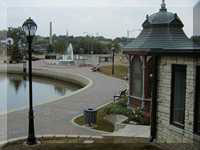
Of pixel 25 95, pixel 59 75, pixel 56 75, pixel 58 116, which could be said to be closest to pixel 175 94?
pixel 58 116

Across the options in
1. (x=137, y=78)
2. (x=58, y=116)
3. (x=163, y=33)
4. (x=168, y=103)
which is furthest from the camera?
(x=137, y=78)

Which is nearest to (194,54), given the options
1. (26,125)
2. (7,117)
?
(26,125)

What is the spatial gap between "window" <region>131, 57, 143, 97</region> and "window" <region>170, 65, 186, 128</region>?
5.59 m

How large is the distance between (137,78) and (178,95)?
5.98 m

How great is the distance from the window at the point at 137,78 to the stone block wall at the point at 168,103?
5.22 metres

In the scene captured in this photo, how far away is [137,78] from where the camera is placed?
12.0m

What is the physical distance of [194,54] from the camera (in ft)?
17.9

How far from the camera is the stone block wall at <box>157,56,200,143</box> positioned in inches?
220

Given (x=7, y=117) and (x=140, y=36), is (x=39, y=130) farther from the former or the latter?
(x=140, y=36)

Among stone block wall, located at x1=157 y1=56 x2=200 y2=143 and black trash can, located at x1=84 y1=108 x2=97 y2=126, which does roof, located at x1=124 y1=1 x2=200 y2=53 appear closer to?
black trash can, located at x1=84 y1=108 x2=97 y2=126

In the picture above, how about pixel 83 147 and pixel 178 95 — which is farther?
pixel 83 147

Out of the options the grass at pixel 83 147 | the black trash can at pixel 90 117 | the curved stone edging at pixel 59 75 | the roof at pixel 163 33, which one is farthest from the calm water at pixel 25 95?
the roof at pixel 163 33

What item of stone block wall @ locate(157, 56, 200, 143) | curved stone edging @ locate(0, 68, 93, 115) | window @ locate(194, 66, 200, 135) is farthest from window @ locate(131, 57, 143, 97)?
curved stone edging @ locate(0, 68, 93, 115)

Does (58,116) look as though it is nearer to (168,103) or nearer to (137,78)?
(137,78)
